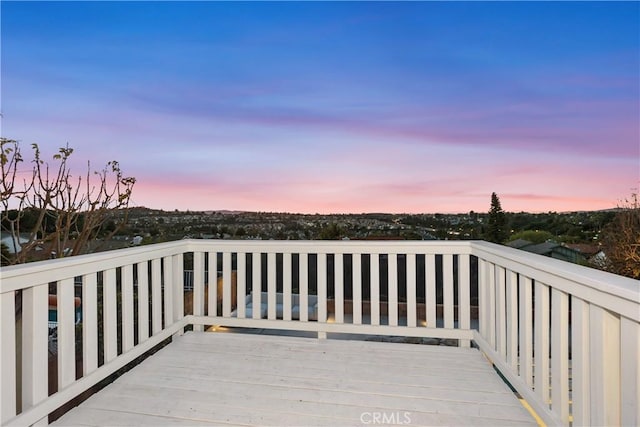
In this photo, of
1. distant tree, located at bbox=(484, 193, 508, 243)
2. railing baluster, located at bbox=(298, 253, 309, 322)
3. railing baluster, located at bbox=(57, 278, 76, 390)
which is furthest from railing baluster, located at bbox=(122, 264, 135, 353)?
distant tree, located at bbox=(484, 193, 508, 243)

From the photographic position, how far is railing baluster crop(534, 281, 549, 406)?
4.85 feet

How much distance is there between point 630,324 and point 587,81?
550 centimetres

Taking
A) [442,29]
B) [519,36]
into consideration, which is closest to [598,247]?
[519,36]

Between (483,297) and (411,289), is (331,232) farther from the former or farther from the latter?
(483,297)

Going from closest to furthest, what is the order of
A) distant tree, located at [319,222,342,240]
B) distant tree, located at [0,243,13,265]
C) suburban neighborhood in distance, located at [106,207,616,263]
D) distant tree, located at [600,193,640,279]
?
distant tree, located at [0,243,13,265] < suburban neighborhood in distance, located at [106,207,616,263] < distant tree, located at [319,222,342,240] < distant tree, located at [600,193,640,279]

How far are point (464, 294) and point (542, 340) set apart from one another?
975 millimetres

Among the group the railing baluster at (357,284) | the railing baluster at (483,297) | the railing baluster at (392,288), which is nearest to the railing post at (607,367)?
the railing baluster at (483,297)

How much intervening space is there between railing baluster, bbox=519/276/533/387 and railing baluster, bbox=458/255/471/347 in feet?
2.56

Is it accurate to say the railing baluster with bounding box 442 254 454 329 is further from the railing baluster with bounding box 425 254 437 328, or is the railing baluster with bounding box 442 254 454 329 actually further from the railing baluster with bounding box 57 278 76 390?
the railing baluster with bounding box 57 278 76 390

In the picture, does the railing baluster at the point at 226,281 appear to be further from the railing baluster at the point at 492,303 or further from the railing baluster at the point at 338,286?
the railing baluster at the point at 492,303

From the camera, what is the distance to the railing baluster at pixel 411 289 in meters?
2.50

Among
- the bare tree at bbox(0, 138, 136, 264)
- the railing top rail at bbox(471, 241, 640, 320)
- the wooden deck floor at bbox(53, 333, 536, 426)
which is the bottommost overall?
the wooden deck floor at bbox(53, 333, 536, 426)

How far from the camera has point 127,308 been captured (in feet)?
6.89

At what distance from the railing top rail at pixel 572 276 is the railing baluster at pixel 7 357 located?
82.0 inches
